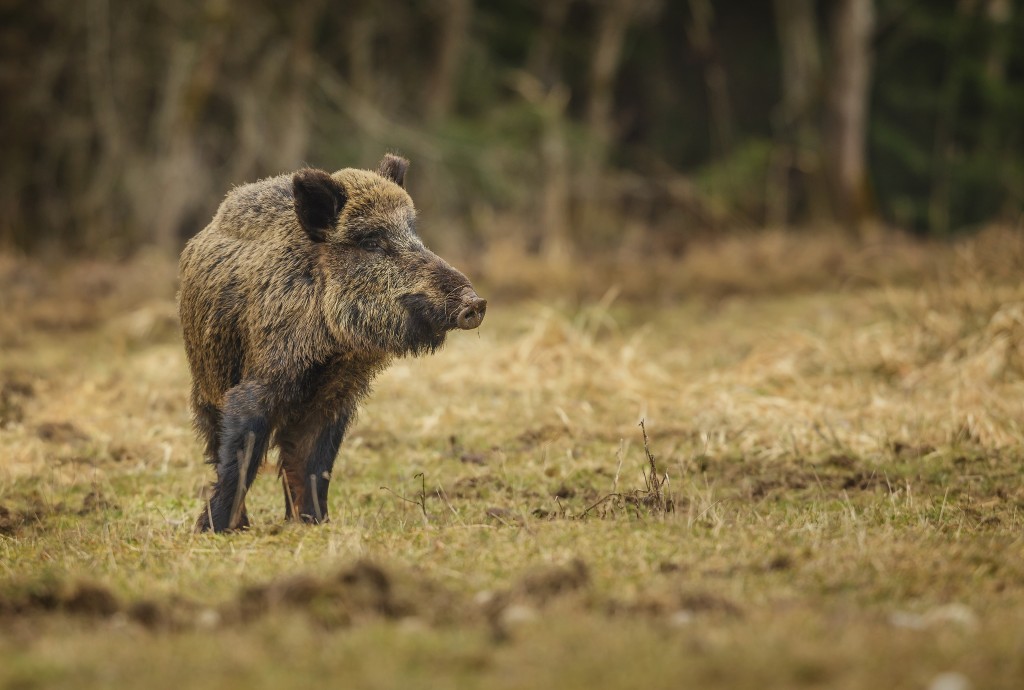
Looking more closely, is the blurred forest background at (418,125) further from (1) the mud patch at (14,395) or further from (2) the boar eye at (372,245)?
(2) the boar eye at (372,245)

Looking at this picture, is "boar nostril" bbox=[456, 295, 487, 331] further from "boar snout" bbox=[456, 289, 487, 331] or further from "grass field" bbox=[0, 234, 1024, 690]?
"grass field" bbox=[0, 234, 1024, 690]

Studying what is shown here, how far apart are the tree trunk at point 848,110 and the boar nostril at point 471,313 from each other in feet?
47.8

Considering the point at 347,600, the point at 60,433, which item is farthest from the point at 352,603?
the point at 60,433

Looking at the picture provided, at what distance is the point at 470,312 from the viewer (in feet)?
19.2

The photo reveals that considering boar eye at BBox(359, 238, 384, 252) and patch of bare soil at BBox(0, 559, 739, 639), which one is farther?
boar eye at BBox(359, 238, 384, 252)

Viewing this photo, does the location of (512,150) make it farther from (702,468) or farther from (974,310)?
(702,468)

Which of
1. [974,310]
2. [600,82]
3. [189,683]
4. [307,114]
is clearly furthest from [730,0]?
[189,683]

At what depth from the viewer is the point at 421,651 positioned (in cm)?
353

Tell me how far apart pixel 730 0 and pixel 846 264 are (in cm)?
1622

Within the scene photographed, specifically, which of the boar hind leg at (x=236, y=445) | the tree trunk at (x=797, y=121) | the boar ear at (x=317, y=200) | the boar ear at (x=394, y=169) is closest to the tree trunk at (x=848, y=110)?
the tree trunk at (x=797, y=121)

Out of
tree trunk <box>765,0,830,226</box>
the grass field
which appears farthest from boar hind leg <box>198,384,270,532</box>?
tree trunk <box>765,0,830,226</box>

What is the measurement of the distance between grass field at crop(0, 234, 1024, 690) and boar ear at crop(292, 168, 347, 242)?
1493mm

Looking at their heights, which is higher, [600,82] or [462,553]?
[600,82]

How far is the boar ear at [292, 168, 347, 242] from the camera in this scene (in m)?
6.06
